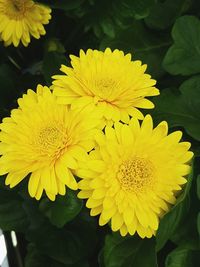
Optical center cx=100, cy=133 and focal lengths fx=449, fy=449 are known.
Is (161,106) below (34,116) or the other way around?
below

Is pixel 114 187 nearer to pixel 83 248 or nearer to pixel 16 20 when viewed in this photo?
Answer: pixel 83 248

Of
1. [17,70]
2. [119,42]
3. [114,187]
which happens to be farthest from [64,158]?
[17,70]

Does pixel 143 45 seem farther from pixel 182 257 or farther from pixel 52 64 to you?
pixel 182 257

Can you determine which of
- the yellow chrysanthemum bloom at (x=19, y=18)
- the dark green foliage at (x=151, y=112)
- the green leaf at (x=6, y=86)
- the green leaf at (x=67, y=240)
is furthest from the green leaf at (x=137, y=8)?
the green leaf at (x=67, y=240)

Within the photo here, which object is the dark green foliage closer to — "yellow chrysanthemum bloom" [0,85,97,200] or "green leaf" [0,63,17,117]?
"green leaf" [0,63,17,117]

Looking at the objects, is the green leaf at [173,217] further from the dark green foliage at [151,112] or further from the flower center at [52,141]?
the flower center at [52,141]

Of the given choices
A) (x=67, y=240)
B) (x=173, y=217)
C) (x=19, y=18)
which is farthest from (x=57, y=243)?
(x=19, y=18)
